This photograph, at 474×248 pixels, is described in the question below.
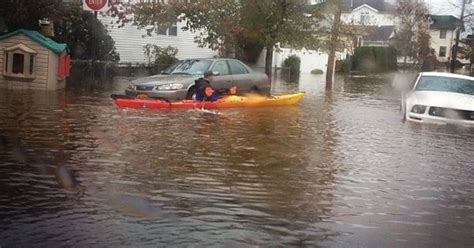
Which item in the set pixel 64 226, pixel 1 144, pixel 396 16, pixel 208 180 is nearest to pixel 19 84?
pixel 1 144

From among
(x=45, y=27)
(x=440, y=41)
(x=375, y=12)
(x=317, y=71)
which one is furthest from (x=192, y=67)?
(x=440, y=41)

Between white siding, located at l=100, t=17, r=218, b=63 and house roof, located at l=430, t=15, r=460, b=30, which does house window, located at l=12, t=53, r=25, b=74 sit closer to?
white siding, located at l=100, t=17, r=218, b=63

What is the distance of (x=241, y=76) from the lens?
68.2ft

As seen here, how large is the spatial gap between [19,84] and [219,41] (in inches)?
537

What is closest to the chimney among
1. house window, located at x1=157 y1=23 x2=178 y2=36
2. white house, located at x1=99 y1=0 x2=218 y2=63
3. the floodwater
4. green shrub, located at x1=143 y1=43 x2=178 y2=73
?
the floodwater

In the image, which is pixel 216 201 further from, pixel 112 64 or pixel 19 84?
pixel 112 64

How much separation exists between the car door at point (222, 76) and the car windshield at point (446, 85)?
510cm

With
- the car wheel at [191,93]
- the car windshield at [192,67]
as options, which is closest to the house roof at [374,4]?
the car windshield at [192,67]

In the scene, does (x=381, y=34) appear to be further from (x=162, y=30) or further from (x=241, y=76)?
(x=241, y=76)

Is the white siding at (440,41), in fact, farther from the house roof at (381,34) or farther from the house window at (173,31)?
the house window at (173,31)

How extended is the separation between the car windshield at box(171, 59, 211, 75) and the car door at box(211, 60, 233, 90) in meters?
0.25

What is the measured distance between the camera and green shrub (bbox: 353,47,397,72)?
210 ft

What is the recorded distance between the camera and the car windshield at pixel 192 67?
19.6 m

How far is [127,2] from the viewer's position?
32094 mm
